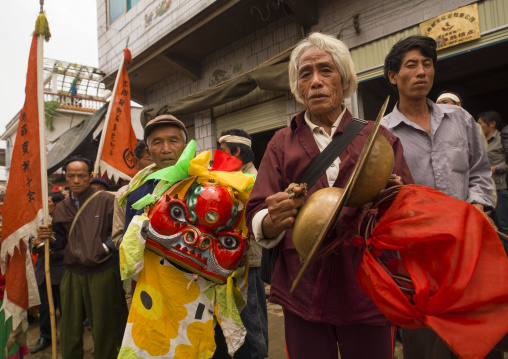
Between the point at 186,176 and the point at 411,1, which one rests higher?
the point at 411,1

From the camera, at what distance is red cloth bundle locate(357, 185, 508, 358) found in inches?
30.0

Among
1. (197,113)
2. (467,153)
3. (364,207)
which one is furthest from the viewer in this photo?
(197,113)

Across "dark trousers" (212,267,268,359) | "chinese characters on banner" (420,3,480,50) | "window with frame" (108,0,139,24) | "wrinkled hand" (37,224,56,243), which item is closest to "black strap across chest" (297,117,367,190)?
"dark trousers" (212,267,268,359)

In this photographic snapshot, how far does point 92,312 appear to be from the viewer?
9.54 ft

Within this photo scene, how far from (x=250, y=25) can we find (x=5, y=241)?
5.25m

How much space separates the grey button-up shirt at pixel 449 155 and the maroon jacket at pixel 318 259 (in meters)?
0.55

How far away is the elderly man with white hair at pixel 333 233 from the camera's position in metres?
1.14

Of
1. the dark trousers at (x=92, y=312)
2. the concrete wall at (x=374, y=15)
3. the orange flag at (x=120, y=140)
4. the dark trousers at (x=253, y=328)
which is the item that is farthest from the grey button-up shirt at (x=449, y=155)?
the orange flag at (x=120, y=140)

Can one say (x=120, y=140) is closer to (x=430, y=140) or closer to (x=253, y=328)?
(x=253, y=328)

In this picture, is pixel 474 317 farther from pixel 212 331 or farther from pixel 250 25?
pixel 250 25

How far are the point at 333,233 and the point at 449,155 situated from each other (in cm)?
101

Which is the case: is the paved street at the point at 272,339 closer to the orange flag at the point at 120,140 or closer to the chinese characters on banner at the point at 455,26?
the orange flag at the point at 120,140

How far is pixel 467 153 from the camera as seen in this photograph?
171 centimetres

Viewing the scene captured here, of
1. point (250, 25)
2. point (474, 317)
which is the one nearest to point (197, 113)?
point (250, 25)
